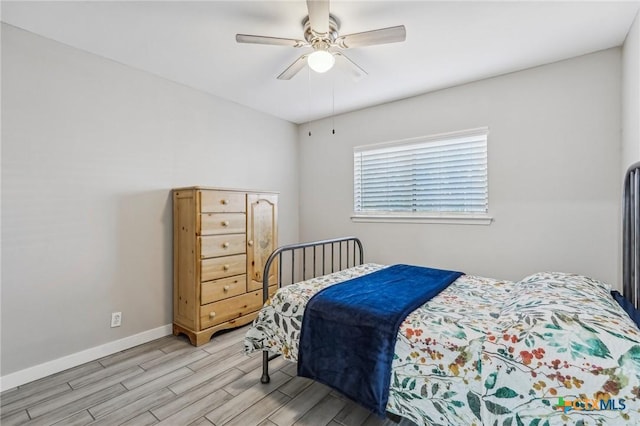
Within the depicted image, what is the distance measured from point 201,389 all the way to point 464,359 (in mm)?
1745

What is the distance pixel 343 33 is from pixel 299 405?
8.55 feet

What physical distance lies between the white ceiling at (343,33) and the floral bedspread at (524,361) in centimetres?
179

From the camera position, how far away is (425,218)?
330 centimetres

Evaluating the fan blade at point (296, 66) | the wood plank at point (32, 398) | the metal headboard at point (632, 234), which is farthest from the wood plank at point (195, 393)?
the metal headboard at point (632, 234)

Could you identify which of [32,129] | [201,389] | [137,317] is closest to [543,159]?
[201,389]

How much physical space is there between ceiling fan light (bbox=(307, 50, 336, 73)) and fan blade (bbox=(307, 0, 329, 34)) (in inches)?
4.9

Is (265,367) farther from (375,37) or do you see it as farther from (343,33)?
(343,33)

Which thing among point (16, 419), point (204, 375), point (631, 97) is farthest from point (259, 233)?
point (631, 97)

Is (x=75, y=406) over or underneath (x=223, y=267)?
underneath

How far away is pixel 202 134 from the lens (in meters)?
3.29

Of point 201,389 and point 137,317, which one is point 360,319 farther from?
point 137,317

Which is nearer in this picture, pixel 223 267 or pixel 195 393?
pixel 195 393

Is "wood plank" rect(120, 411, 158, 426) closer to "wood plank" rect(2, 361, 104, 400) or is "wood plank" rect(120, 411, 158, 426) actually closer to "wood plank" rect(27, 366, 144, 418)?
"wood plank" rect(27, 366, 144, 418)

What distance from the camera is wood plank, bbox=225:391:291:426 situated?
1.72 m
